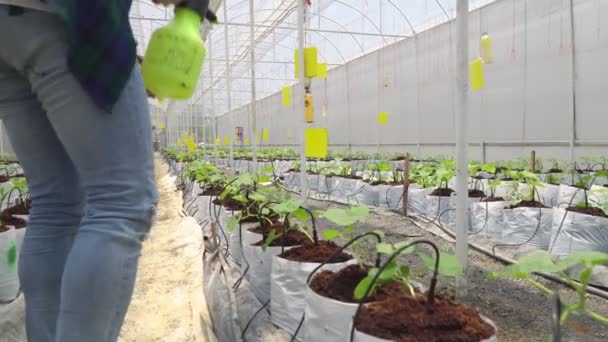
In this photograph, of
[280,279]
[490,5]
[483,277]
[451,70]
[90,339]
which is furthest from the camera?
[451,70]

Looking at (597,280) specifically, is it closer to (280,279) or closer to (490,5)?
(280,279)

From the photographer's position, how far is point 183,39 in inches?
32.3

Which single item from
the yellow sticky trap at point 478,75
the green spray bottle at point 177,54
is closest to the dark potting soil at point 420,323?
the green spray bottle at point 177,54

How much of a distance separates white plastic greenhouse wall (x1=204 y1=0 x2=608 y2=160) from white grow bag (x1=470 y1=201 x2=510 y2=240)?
3035 millimetres

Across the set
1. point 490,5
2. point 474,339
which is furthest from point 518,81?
point 474,339

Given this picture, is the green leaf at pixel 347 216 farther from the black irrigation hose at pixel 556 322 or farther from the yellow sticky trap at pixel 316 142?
the yellow sticky trap at pixel 316 142

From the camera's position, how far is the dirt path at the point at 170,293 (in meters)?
1.54

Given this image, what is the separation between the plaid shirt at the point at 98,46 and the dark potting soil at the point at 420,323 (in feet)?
1.96

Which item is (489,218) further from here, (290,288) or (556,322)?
(556,322)

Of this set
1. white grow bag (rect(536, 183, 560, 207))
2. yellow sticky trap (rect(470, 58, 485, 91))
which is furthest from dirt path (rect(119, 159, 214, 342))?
white grow bag (rect(536, 183, 560, 207))

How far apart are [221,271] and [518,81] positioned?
577 centimetres

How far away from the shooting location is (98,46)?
667 millimetres

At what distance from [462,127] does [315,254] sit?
0.82 m

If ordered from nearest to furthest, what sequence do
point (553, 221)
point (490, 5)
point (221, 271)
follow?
point (221, 271) → point (553, 221) → point (490, 5)
